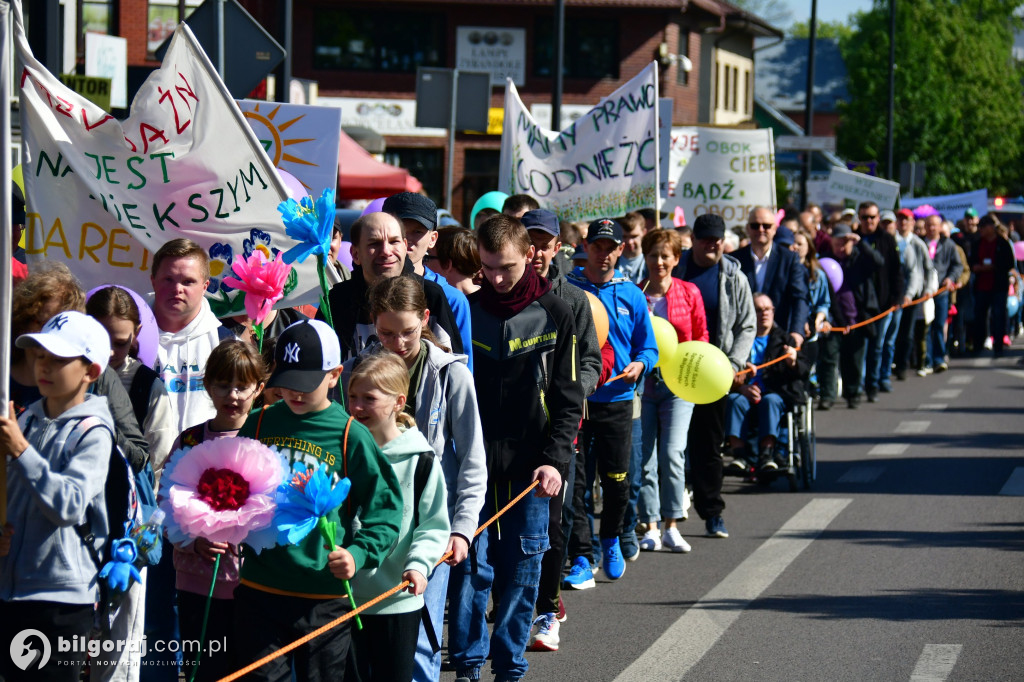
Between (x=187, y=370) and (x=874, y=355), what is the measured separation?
12.6 m

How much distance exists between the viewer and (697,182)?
15.3 meters

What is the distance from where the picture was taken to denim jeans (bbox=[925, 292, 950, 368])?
20359 mm

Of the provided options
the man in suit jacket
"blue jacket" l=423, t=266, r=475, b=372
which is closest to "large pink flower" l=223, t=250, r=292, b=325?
"blue jacket" l=423, t=266, r=475, b=372

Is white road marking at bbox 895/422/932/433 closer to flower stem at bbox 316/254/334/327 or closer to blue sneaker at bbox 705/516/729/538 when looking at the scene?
blue sneaker at bbox 705/516/729/538

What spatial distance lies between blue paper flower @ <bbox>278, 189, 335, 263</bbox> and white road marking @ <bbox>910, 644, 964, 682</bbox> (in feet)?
9.98

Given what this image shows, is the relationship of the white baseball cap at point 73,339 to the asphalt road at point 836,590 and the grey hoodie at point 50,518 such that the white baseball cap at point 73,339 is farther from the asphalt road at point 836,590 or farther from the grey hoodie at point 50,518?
the asphalt road at point 836,590

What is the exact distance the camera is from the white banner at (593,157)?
1181 centimetres

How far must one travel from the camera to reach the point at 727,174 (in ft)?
49.7

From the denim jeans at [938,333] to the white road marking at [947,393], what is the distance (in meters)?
2.18

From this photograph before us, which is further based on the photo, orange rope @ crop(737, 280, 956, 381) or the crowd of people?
orange rope @ crop(737, 280, 956, 381)

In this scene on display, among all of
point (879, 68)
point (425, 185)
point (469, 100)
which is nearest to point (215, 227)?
point (469, 100)

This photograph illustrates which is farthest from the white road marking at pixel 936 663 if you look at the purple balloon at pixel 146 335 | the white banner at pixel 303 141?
the white banner at pixel 303 141

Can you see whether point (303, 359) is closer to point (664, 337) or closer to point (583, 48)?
point (664, 337)

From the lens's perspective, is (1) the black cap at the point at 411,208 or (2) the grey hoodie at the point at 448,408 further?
(1) the black cap at the point at 411,208
